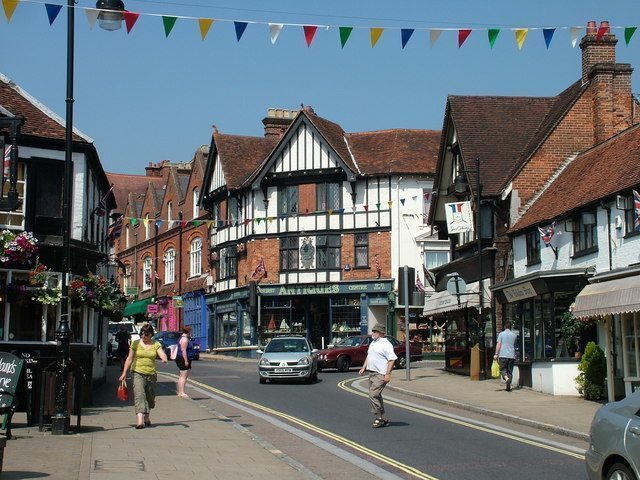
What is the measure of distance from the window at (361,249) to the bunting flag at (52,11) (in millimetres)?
34033

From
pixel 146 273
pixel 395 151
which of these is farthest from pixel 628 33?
pixel 146 273

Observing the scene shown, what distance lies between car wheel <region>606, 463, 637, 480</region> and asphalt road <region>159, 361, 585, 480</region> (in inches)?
110

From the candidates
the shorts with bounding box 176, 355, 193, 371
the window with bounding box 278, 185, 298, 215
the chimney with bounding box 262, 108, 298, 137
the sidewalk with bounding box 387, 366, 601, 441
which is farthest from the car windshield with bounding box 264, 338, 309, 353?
the chimney with bounding box 262, 108, 298, 137

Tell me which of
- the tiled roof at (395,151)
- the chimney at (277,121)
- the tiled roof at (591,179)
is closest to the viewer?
the tiled roof at (591,179)

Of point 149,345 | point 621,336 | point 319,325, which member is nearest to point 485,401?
point 621,336

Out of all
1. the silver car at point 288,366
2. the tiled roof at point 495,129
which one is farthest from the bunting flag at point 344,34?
the tiled roof at point 495,129

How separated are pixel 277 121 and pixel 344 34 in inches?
1578

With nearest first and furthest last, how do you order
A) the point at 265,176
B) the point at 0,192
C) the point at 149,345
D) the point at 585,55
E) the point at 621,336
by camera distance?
the point at 0,192, the point at 149,345, the point at 621,336, the point at 585,55, the point at 265,176

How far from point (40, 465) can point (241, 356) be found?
4014 centimetres

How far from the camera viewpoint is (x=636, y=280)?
18.5 meters

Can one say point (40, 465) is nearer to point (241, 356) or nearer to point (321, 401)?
point (321, 401)

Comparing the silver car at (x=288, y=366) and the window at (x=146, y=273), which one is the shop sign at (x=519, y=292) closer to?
the silver car at (x=288, y=366)

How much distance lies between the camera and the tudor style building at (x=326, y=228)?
159 feet

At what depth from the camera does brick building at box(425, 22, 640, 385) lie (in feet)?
99.0
